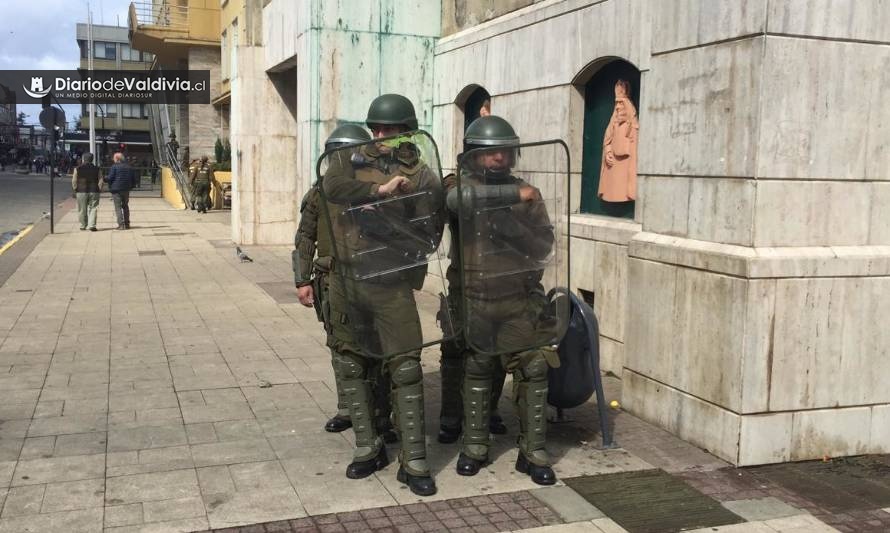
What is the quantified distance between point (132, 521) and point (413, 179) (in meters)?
2.10

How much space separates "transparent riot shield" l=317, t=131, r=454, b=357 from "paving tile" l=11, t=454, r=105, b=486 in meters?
1.62

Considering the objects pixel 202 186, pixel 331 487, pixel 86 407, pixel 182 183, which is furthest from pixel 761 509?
pixel 182 183

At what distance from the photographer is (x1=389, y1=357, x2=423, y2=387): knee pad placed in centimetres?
446

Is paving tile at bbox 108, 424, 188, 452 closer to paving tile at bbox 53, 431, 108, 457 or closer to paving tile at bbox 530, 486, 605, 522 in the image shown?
paving tile at bbox 53, 431, 108, 457

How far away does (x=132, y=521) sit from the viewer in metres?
4.03

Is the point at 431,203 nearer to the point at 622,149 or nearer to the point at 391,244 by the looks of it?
the point at 391,244

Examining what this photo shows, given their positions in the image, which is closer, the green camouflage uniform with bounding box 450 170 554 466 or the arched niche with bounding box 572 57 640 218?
the green camouflage uniform with bounding box 450 170 554 466

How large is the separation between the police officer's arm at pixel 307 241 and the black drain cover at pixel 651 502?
6.34 ft

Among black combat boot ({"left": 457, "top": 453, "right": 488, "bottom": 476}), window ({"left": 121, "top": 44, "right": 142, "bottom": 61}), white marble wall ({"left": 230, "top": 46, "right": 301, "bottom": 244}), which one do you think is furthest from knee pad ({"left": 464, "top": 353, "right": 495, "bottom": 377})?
window ({"left": 121, "top": 44, "right": 142, "bottom": 61})

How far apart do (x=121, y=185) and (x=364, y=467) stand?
16419mm

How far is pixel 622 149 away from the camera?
7172 millimetres

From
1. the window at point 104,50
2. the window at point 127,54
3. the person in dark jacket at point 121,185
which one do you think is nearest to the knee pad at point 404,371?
the person in dark jacket at point 121,185

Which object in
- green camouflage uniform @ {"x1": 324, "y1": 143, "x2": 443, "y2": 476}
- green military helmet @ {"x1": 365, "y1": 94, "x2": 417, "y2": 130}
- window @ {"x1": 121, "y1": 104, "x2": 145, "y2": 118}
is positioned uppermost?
window @ {"x1": 121, "y1": 104, "x2": 145, "y2": 118}

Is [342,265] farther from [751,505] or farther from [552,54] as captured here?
[552,54]
